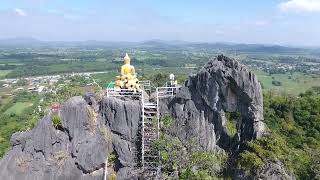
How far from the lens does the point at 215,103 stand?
1777 cm

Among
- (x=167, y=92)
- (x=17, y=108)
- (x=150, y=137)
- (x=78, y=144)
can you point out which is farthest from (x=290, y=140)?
(x=17, y=108)

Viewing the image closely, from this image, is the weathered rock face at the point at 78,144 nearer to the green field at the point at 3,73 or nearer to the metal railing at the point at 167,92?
the metal railing at the point at 167,92

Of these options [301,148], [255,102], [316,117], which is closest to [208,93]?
[255,102]

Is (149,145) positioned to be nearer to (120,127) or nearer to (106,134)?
(120,127)

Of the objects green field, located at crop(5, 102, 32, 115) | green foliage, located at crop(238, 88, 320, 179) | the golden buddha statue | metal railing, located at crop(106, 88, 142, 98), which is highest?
the golden buddha statue

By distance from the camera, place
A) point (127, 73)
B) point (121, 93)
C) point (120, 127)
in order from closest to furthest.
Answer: point (120, 127) < point (121, 93) < point (127, 73)

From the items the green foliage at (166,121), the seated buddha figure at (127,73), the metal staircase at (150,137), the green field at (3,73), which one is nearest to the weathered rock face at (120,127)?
the green foliage at (166,121)

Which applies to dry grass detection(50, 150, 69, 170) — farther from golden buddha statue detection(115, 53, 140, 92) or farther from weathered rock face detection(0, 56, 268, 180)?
golden buddha statue detection(115, 53, 140, 92)

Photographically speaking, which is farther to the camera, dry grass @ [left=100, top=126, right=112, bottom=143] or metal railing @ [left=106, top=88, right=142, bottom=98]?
metal railing @ [left=106, top=88, right=142, bottom=98]

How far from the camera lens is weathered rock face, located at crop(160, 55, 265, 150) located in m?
17.2

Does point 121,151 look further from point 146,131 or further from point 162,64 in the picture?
point 162,64

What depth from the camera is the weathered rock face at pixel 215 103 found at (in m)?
17.2

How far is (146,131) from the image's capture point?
17953 mm

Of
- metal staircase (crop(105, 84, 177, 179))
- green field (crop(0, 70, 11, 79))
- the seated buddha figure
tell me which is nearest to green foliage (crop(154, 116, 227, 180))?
metal staircase (crop(105, 84, 177, 179))
